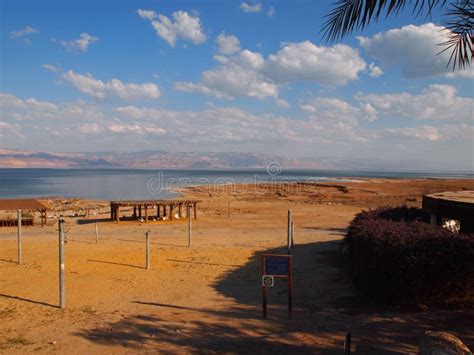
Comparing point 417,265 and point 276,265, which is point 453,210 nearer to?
point 417,265

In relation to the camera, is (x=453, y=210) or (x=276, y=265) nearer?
(x=276, y=265)

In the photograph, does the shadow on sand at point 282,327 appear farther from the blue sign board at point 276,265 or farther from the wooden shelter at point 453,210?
the wooden shelter at point 453,210

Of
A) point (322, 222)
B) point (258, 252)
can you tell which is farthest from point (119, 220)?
point (258, 252)

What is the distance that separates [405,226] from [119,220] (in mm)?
25304

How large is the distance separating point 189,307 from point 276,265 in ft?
7.96

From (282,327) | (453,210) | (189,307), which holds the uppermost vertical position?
(453,210)

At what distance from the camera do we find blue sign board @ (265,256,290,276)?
8961mm

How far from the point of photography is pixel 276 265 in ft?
29.5

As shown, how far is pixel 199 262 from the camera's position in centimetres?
1543

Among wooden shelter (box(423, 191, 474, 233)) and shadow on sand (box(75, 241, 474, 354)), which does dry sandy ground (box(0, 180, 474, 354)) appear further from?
wooden shelter (box(423, 191, 474, 233))

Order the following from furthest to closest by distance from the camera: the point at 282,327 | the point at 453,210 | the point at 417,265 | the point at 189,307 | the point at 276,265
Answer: the point at 453,210 → the point at 189,307 → the point at 276,265 → the point at 417,265 → the point at 282,327

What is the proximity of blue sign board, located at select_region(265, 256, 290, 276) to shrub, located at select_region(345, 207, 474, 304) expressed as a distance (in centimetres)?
192

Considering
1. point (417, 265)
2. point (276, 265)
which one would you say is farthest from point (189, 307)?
point (417, 265)

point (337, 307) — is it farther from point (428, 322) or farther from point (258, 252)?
point (258, 252)
